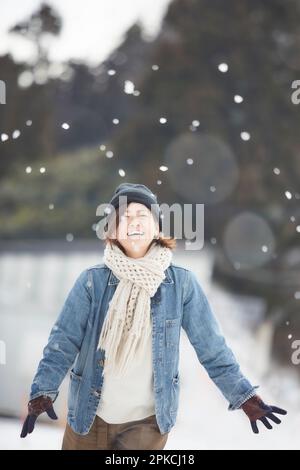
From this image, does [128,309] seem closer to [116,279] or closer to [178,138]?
[116,279]

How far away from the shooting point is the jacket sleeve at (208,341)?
1.18 meters

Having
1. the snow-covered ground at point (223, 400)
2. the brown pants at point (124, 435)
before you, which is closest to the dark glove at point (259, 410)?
the brown pants at point (124, 435)

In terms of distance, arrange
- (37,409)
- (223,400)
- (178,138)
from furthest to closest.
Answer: (178,138), (223,400), (37,409)

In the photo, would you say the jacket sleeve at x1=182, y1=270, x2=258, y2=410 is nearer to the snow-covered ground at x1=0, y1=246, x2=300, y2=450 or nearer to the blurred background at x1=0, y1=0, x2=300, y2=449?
the snow-covered ground at x1=0, y1=246, x2=300, y2=450

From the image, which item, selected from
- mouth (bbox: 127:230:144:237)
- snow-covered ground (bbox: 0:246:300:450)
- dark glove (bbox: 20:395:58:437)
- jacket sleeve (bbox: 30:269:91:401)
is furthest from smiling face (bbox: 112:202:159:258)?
snow-covered ground (bbox: 0:246:300:450)

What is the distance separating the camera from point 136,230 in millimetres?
1181

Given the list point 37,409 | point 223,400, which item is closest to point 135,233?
point 37,409

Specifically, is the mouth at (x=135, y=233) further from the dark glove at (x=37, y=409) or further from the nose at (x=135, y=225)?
the dark glove at (x=37, y=409)

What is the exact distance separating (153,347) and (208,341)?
0.42ft

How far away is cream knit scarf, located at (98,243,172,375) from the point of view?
1.13 meters

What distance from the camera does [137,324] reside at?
1134 millimetres

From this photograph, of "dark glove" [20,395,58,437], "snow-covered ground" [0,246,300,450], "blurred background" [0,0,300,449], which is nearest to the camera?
"dark glove" [20,395,58,437]

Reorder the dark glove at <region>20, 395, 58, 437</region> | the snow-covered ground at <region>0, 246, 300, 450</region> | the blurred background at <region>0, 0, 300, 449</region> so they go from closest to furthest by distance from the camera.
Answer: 1. the dark glove at <region>20, 395, 58, 437</region>
2. the snow-covered ground at <region>0, 246, 300, 450</region>
3. the blurred background at <region>0, 0, 300, 449</region>

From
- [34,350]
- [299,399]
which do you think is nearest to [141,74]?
[34,350]
